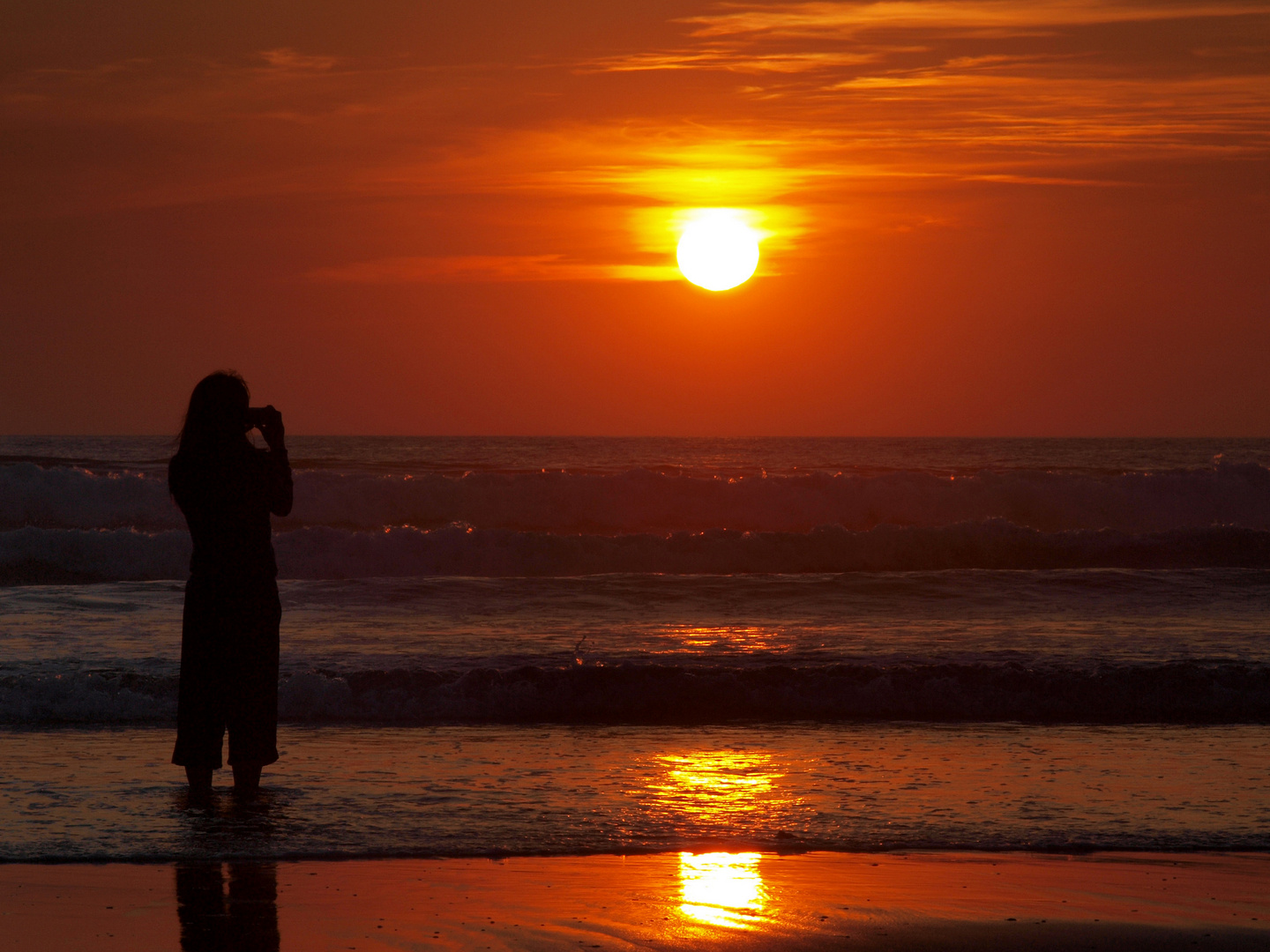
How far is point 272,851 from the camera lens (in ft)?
15.2

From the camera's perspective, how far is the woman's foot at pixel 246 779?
17.7 feet

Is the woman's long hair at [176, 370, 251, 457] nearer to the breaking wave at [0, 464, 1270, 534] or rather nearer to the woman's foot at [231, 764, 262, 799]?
the woman's foot at [231, 764, 262, 799]

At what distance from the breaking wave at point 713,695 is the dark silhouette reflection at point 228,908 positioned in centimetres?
310

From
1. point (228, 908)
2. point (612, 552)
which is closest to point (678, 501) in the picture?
point (612, 552)

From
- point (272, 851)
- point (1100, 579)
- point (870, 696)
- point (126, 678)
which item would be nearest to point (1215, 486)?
point (1100, 579)

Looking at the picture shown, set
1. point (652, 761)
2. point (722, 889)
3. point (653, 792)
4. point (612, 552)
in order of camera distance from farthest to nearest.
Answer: point (612, 552) < point (652, 761) < point (653, 792) < point (722, 889)

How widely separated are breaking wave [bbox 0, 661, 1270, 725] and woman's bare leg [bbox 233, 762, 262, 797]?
2093mm

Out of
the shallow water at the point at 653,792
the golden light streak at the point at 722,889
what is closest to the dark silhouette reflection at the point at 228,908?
the shallow water at the point at 653,792

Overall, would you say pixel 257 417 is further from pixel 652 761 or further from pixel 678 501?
pixel 678 501

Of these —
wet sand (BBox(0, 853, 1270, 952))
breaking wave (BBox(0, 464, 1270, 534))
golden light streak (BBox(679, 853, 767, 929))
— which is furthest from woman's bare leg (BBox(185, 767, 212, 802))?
breaking wave (BBox(0, 464, 1270, 534))

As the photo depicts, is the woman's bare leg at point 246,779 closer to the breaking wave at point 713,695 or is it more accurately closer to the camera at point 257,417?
the camera at point 257,417

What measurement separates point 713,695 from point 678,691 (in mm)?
224

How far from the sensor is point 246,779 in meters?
5.39

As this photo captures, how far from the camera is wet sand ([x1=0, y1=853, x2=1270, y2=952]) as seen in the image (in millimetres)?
3684
